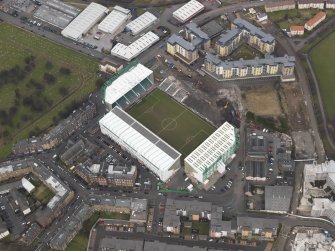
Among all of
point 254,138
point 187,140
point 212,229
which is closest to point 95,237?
point 212,229

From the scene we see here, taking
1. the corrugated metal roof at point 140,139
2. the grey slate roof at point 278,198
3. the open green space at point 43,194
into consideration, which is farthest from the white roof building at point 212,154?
the open green space at point 43,194

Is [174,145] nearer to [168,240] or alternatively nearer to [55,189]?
[168,240]

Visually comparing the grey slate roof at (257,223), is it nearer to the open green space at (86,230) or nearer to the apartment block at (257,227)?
the apartment block at (257,227)

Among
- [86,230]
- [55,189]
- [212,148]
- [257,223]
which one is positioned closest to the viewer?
[257,223]

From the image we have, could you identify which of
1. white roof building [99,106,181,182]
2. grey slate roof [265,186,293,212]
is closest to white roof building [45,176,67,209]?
white roof building [99,106,181,182]

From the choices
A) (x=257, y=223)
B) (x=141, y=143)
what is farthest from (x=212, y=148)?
(x=257, y=223)

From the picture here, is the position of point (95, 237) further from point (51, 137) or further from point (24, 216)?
point (51, 137)
